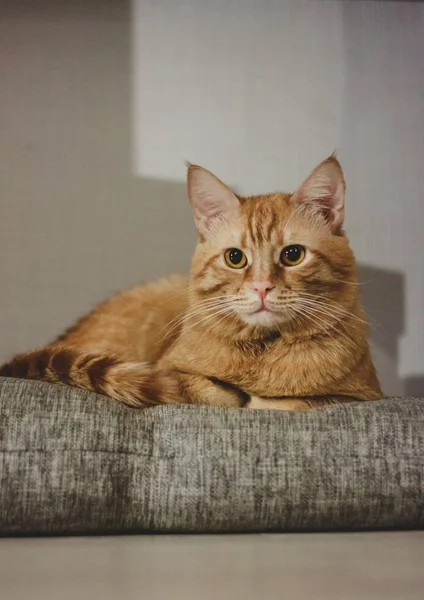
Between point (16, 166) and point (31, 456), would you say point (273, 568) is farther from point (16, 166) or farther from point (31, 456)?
point (16, 166)

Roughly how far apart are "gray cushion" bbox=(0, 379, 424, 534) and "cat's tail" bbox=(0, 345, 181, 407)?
7cm

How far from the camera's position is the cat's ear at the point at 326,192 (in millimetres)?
1258

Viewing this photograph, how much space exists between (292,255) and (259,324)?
16 cm

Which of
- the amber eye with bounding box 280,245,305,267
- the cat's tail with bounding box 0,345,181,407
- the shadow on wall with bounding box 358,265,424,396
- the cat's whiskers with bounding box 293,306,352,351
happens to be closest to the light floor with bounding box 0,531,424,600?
the cat's tail with bounding box 0,345,181,407

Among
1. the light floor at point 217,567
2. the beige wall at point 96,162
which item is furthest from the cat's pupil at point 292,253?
the beige wall at point 96,162

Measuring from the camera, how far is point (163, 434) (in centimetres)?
101

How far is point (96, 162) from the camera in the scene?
195 cm

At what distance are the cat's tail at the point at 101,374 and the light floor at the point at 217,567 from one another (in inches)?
9.6

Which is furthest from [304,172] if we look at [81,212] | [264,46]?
[81,212]

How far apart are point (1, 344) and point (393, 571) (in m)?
1.48

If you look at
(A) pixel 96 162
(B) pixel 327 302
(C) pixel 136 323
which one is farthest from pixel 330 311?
(A) pixel 96 162

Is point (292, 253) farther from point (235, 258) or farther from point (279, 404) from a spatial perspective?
point (279, 404)

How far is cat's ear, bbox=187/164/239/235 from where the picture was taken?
1322 mm

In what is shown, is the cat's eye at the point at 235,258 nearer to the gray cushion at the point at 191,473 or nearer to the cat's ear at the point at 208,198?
the cat's ear at the point at 208,198
